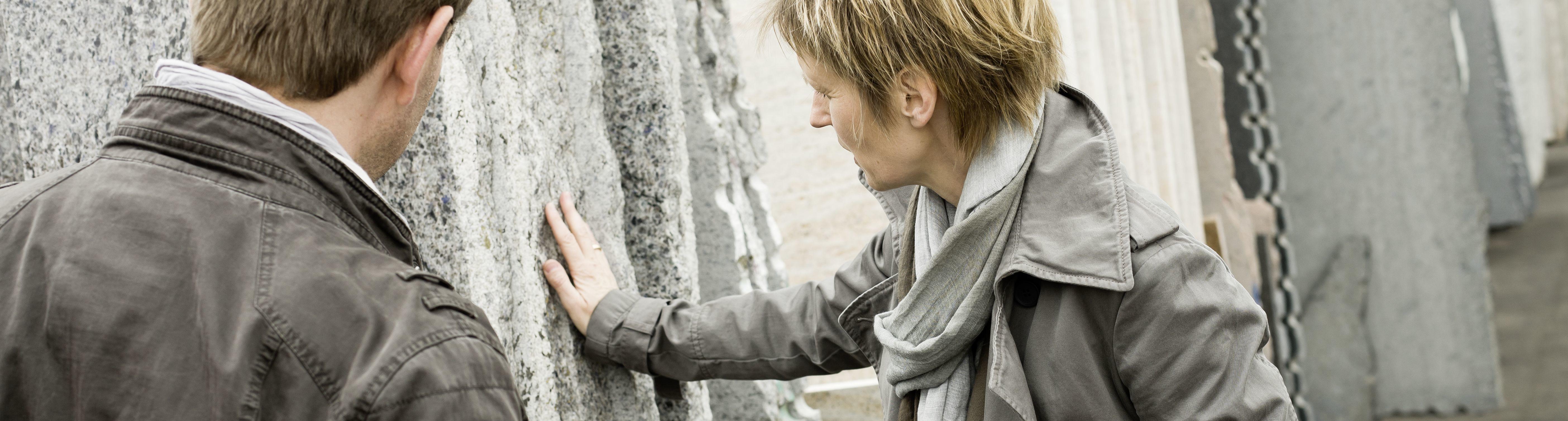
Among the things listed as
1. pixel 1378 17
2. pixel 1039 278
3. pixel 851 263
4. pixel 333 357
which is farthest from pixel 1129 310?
pixel 1378 17

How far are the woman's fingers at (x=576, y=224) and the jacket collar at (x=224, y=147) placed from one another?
0.88 m

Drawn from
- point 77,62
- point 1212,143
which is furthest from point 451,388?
point 1212,143

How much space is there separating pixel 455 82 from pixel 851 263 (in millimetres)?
841

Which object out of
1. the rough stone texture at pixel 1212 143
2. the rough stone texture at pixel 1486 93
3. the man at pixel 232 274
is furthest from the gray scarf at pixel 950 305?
the rough stone texture at pixel 1486 93

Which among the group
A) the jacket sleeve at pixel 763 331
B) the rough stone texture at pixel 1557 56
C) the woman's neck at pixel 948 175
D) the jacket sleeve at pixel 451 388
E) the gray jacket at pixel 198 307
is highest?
the gray jacket at pixel 198 307

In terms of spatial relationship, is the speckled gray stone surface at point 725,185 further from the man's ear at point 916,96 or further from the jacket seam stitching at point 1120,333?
the jacket seam stitching at point 1120,333

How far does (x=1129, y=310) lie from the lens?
1647 mm

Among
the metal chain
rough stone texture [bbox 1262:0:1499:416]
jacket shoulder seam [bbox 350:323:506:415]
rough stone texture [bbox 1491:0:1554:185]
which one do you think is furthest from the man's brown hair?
rough stone texture [bbox 1491:0:1554:185]

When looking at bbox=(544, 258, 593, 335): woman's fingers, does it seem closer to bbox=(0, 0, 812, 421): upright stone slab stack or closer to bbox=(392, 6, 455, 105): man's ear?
bbox=(0, 0, 812, 421): upright stone slab stack

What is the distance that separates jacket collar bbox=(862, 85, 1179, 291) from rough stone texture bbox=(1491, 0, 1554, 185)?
9143mm

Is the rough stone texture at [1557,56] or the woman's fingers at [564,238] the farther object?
the rough stone texture at [1557,56]

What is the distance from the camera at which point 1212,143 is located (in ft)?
16.6

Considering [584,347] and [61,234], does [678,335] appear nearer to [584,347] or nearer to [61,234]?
[584,347]

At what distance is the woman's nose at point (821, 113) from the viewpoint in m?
1.90
